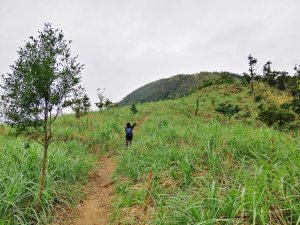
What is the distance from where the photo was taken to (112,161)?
→ 10992 mm

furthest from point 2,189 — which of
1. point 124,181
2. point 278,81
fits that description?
point 278,81

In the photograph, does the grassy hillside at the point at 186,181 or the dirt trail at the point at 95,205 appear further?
the dirt trail at the point at 95,205

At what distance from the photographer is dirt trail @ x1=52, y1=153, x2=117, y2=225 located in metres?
5.66

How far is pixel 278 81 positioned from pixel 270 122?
2111 cm

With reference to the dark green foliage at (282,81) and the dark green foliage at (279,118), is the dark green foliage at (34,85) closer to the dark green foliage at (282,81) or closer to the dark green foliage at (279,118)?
the dark green foliage at (279,118)

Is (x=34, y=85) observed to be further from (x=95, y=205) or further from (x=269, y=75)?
(x=269, y=75)

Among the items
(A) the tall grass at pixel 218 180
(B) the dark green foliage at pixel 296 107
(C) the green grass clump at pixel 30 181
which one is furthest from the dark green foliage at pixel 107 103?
(C) the green grass clump at pixel 30 181

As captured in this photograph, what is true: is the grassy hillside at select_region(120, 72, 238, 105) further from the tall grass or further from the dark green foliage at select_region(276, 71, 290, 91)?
the tall grass

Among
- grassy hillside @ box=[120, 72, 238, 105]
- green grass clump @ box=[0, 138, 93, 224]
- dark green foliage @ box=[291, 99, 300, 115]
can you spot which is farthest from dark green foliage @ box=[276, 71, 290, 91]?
grassy hillside @ box=[120, 72, 238, 105]

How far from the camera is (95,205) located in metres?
6.57

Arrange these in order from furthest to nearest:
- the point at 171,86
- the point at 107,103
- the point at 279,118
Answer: the point at 171,86 → the point at 107,103 → the point at 279,118

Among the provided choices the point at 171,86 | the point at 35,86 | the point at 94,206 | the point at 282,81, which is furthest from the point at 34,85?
the point at 171,86

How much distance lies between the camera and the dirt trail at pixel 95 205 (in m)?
5.66

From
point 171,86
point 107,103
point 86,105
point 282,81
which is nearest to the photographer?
point 86,105
